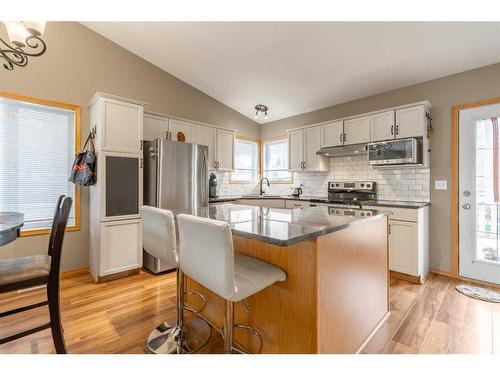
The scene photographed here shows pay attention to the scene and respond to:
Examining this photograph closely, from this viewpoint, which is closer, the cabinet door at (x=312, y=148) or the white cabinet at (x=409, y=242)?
the white cabinet at (x=409, y=242)

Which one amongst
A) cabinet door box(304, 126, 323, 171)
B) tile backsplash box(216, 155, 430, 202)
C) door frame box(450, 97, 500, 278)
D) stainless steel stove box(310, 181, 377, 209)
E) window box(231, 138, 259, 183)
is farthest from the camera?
window box(231, 138, 259, 183)

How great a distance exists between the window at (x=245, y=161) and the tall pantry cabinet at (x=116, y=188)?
214 centimetres

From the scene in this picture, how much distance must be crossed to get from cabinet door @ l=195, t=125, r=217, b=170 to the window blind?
1.72 meters

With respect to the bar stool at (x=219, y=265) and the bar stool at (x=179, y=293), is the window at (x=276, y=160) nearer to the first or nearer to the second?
the bar stool at (x=179, y=293)

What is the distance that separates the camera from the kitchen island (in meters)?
1.28

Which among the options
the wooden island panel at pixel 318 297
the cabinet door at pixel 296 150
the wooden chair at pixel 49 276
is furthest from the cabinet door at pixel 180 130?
the wooden island panel at pixel 318 297

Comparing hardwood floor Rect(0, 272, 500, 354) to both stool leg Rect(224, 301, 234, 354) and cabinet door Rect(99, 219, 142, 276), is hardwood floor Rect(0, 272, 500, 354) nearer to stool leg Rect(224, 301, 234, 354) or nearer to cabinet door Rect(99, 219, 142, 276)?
cabinet door Rect(99, 219, 142, 276)

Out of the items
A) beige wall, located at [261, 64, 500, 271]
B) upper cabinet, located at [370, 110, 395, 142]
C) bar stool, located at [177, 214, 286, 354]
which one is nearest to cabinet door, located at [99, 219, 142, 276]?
bar stool, located at [177, 214, 286, 354]

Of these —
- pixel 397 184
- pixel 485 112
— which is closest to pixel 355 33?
pixel 485 112

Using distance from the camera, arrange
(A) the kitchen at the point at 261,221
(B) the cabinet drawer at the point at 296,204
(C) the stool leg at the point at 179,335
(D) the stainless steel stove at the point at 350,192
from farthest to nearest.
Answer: (B) the cabinet drawer at the point at 296,204 < (D) the stainless steel stove at the point at 350,192 < (C) the stool leg at the point at 179,335 < (A) the kitchen at the point at 261,221

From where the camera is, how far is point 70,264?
3.07 meters

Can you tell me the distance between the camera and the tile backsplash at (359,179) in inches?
129

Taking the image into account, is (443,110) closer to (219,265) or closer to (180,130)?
(219,265)

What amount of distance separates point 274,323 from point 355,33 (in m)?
2.84
